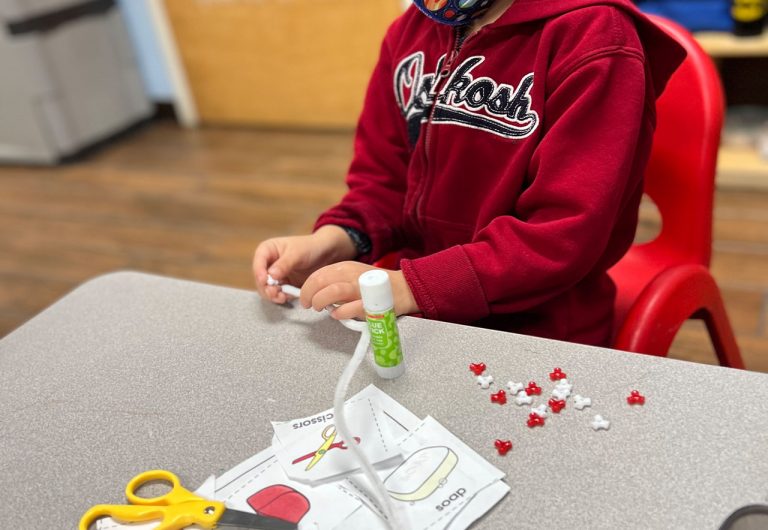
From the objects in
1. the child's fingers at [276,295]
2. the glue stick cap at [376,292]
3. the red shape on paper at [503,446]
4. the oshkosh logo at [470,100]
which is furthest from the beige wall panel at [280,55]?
the red shape on paper at [503,446]

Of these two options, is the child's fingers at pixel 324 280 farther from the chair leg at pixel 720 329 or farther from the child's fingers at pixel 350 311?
the chair leg at pixel 720 329

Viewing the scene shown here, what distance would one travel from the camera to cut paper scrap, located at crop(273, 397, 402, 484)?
1.74ft

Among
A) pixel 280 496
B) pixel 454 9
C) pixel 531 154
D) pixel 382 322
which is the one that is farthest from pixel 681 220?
pixel 280 496

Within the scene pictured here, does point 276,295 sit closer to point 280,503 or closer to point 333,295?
point 333,295

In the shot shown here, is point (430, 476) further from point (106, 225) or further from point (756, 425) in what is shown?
point (106, 225)

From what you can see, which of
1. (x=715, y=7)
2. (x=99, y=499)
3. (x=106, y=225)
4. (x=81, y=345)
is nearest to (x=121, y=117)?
(x=106, y=225)

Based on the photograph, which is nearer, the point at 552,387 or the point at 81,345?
the point at 552,387

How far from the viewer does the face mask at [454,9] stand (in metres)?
0.74

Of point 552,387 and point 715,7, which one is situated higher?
point 552,387

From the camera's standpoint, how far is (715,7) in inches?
76.7

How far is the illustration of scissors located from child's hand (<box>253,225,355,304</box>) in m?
0.20

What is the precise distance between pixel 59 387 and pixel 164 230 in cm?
163

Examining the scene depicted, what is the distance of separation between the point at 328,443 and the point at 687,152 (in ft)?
1.95

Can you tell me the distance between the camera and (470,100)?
0.78 m
